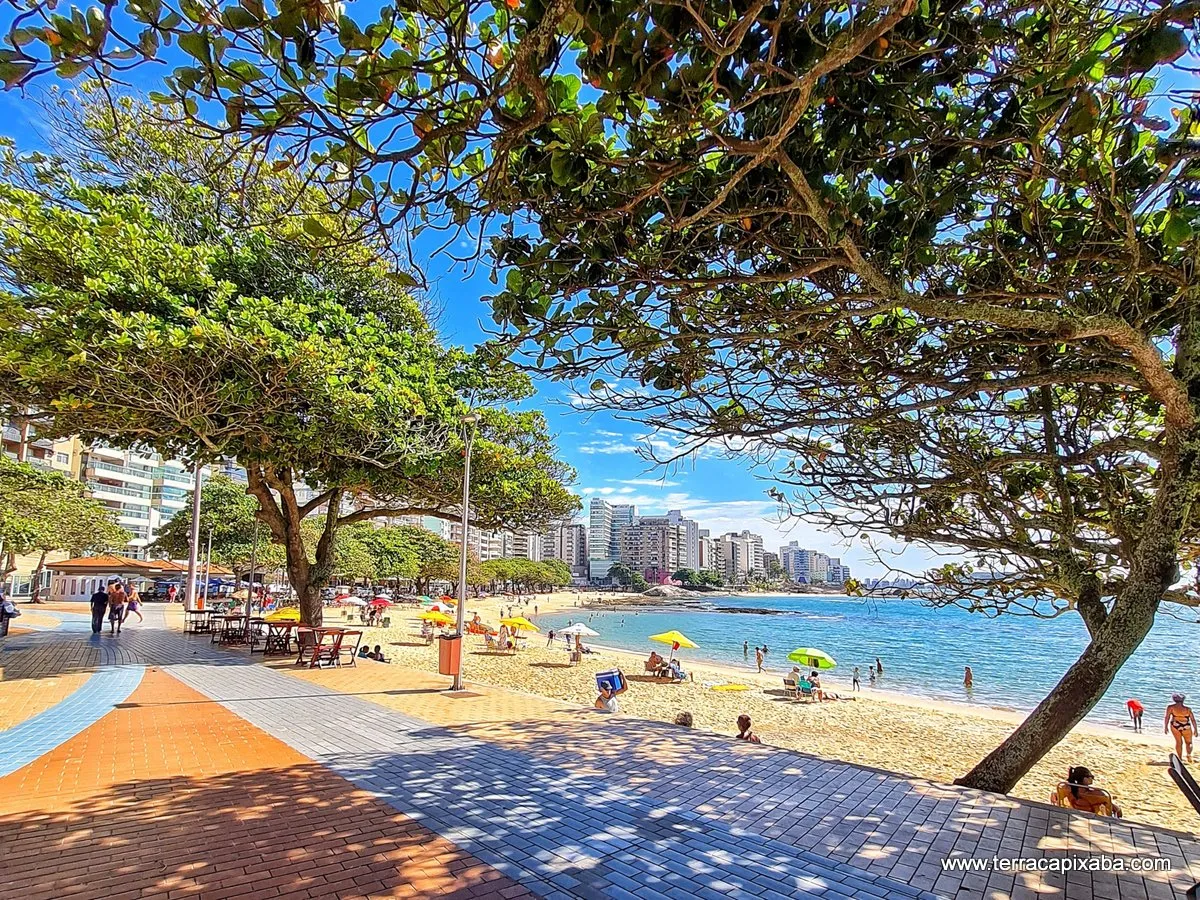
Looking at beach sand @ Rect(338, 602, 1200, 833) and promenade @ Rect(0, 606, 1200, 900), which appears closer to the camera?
promenade @ Rect(0, 606, 1200, 900)

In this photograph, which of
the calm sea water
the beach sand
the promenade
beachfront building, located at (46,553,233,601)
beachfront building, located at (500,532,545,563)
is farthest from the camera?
beachfront building, located at (500,532,545,563)

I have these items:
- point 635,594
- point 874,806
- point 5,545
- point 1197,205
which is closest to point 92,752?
point 874,806

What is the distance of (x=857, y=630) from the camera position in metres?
70.3

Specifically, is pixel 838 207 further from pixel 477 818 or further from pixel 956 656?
pixel 956 656

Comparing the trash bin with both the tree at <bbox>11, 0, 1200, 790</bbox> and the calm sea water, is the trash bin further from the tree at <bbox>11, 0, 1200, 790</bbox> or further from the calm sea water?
the calm sea water

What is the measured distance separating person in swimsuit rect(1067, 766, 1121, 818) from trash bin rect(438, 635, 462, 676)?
9.43 meters

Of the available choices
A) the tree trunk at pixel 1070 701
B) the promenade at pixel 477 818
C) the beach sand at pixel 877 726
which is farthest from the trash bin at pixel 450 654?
the tree trunk at pixel 1070 701

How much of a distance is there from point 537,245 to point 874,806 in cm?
584

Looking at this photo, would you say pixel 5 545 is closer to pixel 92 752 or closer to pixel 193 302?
pixel 193 302

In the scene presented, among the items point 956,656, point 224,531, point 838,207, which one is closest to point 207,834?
point 838,207

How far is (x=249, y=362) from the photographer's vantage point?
35.3 ft

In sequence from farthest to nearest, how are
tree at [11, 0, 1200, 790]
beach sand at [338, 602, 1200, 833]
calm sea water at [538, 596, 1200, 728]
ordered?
calm sea water at [538, 596, 1200, 728] < beach sand at [338, 602, 1200, 833] < tree at [11, 0, 1200, 790]

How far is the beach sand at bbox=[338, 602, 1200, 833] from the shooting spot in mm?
11430

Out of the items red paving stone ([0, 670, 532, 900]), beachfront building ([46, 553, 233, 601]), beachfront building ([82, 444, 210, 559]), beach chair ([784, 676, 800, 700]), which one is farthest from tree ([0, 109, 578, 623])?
beachfront building ([82, 444, 210, 559])
